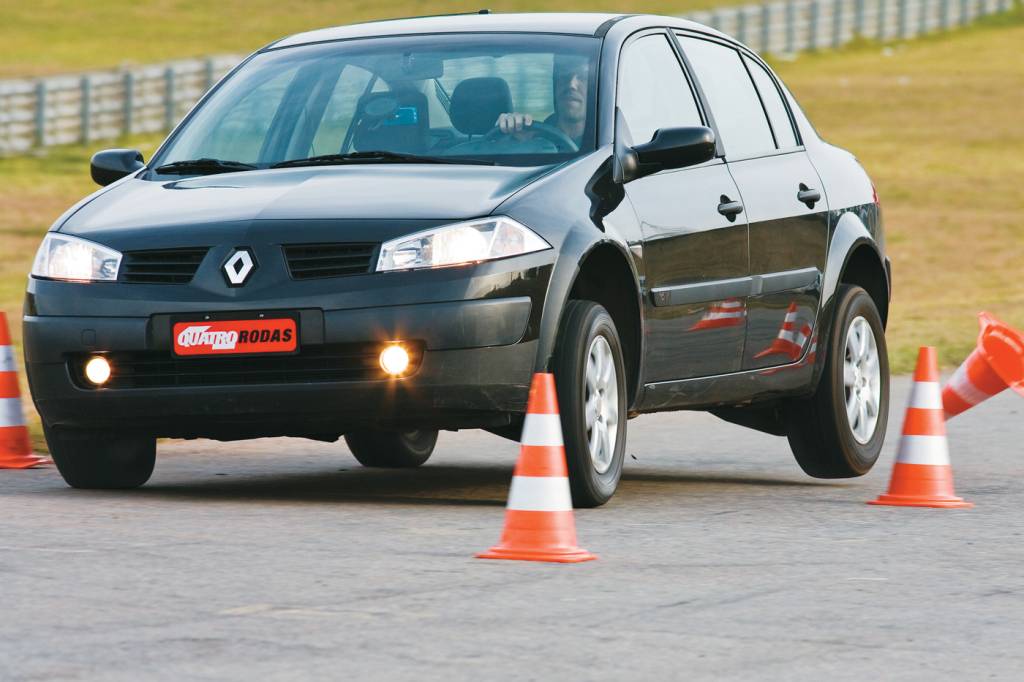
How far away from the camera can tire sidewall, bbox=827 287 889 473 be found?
9.71 m

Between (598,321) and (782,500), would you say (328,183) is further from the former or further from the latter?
(782,500)

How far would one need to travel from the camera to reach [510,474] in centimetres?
977

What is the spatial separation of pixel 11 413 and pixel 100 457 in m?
1.31

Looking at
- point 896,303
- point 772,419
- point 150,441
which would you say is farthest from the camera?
point 896,303

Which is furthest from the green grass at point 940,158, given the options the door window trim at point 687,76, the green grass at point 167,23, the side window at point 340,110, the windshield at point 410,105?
the green grass at point 167,23

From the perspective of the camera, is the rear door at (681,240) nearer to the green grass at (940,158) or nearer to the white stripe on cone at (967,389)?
the white stripe on cone at (967,389)

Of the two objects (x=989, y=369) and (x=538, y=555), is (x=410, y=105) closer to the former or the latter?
(x=538, y=555)

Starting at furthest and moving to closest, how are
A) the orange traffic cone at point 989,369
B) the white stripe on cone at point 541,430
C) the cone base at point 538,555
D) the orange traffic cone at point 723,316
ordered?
the orange traffic cone at point 989,369
the orange traffic cone at point 723,316
the white stripe on cone at point 541,430
the cone base at point 538,555

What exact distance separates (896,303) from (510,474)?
11.0 meters

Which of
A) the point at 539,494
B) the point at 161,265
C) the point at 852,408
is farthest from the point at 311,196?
the point at 852,408

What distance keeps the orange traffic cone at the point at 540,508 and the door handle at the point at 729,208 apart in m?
2.25

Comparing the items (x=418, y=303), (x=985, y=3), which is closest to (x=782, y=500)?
(x=418, y=303)

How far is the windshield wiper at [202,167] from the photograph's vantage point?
8688 mm

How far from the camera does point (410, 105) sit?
8.75 metres
